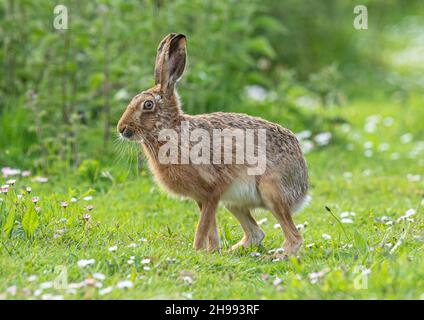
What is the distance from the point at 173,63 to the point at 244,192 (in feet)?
3.58

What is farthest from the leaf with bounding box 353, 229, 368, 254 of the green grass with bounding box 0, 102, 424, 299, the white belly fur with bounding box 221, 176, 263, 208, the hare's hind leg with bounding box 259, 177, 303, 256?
the white belly fur with bounding box 221, 176, 263, 208

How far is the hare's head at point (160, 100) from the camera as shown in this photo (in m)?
5.67

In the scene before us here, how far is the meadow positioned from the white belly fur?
0.40 metres

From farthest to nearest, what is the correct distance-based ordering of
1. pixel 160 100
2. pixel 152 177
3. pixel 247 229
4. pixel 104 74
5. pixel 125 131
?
pixel 104 74
pixel 152 177
pixel 247 229
pixel 160 100
pixel 125 131

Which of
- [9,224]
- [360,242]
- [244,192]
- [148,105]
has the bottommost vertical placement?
[360,242]

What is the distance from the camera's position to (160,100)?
5.77m

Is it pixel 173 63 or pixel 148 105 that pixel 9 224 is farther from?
pixel 173 63

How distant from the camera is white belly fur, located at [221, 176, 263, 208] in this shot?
5.67 meters

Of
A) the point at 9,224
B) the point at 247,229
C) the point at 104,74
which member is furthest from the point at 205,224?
the point at 104,74

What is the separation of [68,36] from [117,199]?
1.93 m

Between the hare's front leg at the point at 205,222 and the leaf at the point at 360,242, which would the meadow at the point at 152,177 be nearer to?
the leaf at the point at 360,242

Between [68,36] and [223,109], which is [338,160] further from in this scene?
[68,36]

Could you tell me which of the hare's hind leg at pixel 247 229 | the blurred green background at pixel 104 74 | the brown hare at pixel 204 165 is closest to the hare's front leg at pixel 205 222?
the brown hare at pixel 204 165

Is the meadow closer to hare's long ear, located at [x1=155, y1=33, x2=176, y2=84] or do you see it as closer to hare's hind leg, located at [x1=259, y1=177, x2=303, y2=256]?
hare's hind leg, located at [x1=259, y1=177, x2=303, y2=256]
